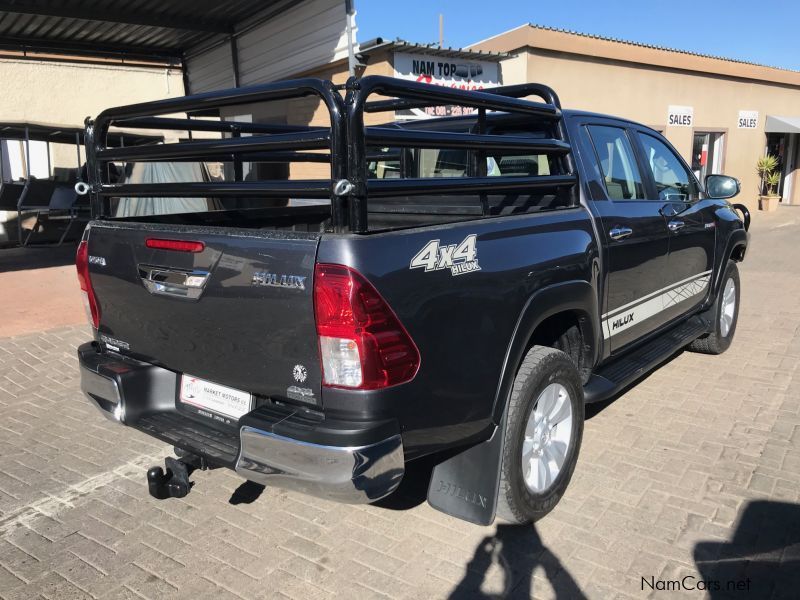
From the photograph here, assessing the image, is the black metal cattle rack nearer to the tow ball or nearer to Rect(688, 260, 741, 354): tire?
the tow ball

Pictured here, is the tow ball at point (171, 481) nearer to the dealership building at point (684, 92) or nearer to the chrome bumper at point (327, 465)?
the chrome bumper at point (327, 465)

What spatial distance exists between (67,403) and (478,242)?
3.90 meters

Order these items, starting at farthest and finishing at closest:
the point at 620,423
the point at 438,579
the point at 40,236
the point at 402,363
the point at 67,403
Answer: the point at 40,236
the point at 67,403
the point at 620,423
the point at 438,579
the point at 402,363

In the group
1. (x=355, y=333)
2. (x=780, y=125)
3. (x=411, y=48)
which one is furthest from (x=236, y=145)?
(x=780, y=125)

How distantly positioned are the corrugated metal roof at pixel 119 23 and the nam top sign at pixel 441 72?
2314 millimetres

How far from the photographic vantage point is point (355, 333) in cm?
217

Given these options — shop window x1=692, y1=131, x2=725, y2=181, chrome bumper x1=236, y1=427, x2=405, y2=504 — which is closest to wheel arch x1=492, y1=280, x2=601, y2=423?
chrome bumper x1=236, y1=427, x2=405, y2=504

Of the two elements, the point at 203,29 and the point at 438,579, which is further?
the point at 203,29

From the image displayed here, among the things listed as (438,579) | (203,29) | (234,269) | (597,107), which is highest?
(203,29)

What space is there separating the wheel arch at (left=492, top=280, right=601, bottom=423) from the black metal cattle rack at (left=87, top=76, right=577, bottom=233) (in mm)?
530

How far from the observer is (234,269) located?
2416mm

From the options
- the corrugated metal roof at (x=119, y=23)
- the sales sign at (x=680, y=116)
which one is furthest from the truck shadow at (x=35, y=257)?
the sales sign at (x=680, y=116)

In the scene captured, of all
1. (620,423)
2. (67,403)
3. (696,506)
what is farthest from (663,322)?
(67,403)

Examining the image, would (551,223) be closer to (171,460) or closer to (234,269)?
(234,269)
